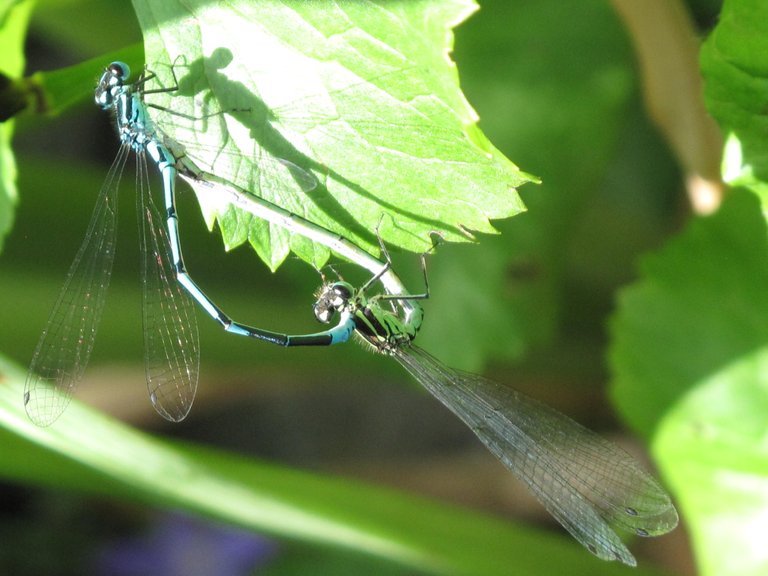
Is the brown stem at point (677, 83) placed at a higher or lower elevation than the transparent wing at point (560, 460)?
higher

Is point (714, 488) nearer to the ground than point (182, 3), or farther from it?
nearer to the ground


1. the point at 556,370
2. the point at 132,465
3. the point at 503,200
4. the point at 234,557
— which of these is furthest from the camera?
the point at 234,557

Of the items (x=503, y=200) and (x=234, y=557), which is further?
(x=234, y=557)

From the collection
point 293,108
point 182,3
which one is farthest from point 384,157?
point 182,3

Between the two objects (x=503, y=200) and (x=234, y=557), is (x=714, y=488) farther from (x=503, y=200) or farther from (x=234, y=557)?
(x=234, y=557)

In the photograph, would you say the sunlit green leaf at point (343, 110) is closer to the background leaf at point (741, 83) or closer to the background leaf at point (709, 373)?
the background leaf at point (741, 83)

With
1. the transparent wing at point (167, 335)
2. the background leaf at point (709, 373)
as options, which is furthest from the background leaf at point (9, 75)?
the background leaf at point (709, 373)

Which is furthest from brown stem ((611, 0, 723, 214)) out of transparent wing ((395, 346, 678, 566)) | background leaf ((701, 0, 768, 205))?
transparent wing ((395, 346, 678, 566))
